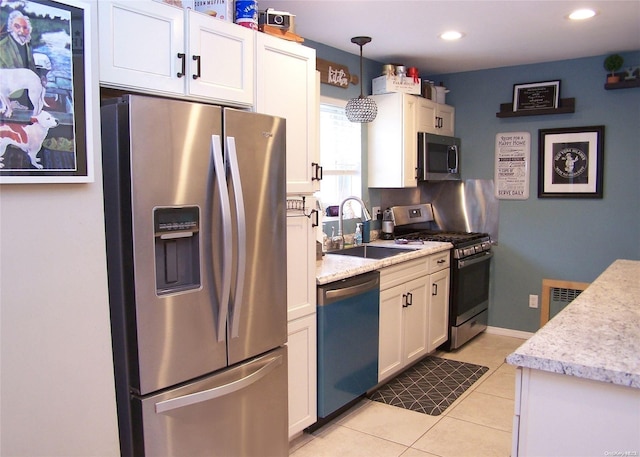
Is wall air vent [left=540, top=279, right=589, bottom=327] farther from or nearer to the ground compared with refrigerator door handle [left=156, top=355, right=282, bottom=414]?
nearer to the ground

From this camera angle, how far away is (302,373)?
2691 millimetres

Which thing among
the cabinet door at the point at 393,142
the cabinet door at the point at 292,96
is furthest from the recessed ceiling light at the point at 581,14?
the cabinet door at the point at 292,96

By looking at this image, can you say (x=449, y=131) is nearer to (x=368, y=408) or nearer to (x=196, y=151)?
(x=368, y=408)

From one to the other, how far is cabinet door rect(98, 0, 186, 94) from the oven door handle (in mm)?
2966

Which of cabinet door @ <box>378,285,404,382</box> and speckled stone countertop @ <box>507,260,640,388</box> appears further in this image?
cabinet door @ <box>378,285,404,382</box>

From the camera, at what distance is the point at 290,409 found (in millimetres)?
2617

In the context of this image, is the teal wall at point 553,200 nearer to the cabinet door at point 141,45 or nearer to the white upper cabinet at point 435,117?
the white upper cabinet at point 435,117

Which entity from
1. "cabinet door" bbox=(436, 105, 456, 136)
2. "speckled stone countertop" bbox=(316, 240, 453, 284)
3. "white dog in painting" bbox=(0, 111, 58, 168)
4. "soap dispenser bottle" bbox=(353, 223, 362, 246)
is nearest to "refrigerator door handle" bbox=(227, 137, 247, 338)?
"white dog in painting" bbox=(0, 111, 58, 168)

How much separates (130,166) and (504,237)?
3882 mm

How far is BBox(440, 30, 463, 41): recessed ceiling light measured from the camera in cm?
347

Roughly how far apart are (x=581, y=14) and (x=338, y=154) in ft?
6.14

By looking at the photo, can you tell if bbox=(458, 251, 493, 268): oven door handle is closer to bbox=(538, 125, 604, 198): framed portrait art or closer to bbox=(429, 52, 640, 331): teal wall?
bbox=(429, 52, 640, 331): teal wall

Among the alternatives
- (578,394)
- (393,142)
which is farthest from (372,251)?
(578,394)

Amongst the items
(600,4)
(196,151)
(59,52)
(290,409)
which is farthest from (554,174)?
(59,52)
